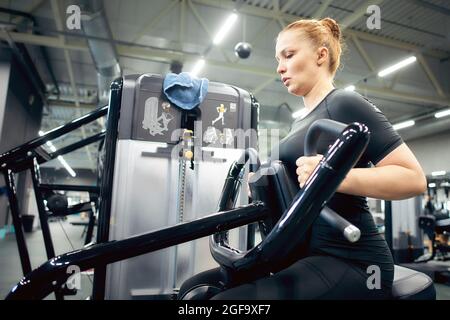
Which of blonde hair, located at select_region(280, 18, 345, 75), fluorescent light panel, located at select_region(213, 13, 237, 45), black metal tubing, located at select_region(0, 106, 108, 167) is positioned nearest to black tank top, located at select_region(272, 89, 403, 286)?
blonde hair, located at select_region(280, 18, 345, 75)

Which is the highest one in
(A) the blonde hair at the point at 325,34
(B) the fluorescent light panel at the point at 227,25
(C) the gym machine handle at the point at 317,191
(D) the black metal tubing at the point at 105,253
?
(B) the fluorescent light panel at the point at 227,25

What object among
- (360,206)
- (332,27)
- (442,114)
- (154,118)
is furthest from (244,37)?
(442,114)

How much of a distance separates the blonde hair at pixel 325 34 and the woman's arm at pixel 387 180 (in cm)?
46

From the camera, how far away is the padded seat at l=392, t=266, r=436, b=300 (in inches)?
29.8

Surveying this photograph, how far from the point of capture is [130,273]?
1.62m

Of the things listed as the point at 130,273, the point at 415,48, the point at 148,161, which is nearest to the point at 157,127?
the point at 148,161

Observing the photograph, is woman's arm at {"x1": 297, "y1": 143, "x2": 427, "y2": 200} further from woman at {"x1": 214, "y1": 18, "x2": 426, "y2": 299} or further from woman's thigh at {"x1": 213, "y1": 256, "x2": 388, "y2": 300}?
woman's thigh at {"x1": 213, "y1": 256, "x2": 388, "y2": 300}

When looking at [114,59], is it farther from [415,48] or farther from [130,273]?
[415,48]

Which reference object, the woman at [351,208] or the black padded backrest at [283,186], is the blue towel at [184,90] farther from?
the black padded backrest at [283,186]

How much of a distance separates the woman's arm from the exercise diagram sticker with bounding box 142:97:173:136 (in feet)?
3.75

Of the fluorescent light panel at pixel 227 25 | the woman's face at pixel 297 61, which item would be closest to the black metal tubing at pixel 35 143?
the woman's face at pixel 297 61

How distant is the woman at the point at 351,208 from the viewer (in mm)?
698

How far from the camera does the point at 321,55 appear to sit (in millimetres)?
1002

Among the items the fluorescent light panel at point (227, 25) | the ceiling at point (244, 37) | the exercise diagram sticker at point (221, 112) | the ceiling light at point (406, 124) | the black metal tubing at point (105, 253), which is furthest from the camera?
the ceiling light at point (406, 124)
